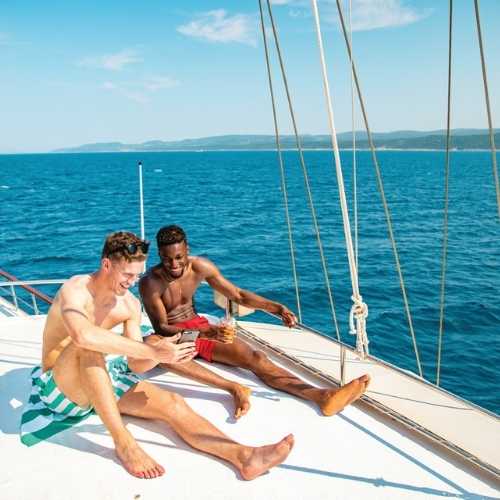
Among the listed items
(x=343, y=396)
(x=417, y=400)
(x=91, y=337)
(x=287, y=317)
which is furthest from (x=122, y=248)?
(x=417, y=400)

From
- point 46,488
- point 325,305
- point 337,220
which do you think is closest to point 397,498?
point 46,488

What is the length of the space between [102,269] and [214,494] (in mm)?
1390

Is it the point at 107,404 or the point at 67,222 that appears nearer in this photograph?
the point at 107,404

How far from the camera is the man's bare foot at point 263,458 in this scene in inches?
103

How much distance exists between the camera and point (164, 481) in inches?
102

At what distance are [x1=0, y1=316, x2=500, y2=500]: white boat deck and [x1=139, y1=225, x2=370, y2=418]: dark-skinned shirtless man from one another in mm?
109

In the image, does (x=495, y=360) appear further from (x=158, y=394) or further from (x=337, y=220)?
(x=337, y=220)

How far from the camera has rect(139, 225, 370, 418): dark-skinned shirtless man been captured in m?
3.33

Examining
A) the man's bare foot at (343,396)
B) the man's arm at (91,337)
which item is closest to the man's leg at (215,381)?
the man's bare foot at (343,396)

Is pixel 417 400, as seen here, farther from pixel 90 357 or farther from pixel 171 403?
pixel 90 357

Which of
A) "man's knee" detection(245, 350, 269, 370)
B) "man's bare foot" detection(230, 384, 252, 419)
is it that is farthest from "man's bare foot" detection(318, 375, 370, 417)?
"man's knee" detection(245, 350, 269, 370)

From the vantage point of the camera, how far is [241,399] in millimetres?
3330

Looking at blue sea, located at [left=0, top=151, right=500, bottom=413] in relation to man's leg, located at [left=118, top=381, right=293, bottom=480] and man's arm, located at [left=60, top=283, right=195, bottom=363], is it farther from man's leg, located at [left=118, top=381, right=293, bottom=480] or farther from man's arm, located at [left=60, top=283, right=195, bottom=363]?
man's arm, located at [left=60, top=283, right=195, bottom=363]

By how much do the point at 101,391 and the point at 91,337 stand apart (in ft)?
1.13
